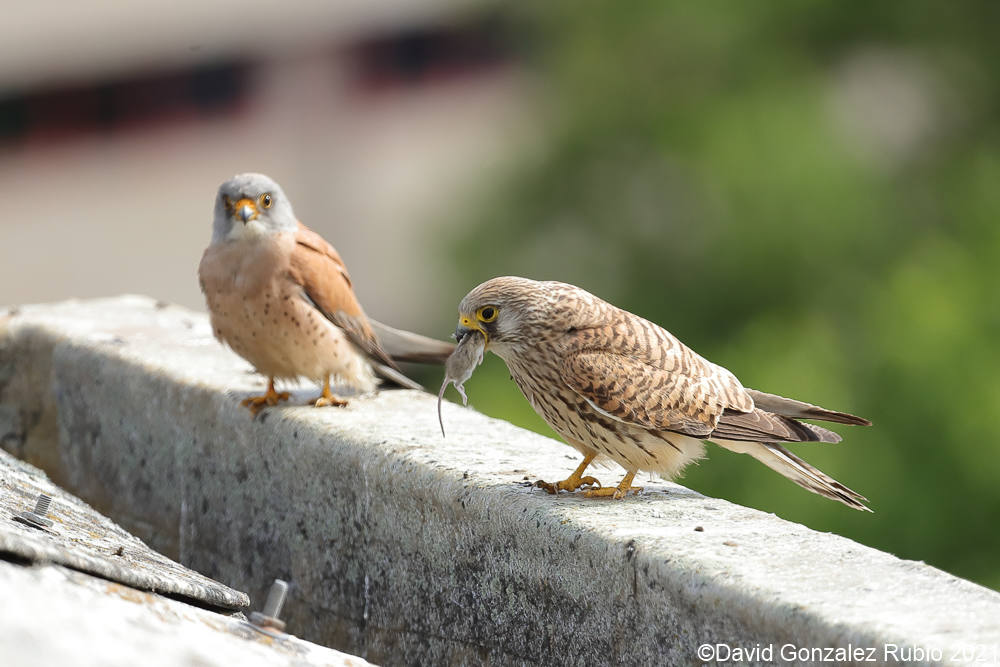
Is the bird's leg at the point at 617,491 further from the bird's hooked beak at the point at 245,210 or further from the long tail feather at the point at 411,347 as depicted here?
the bird's hooked beak at the point at 245,210

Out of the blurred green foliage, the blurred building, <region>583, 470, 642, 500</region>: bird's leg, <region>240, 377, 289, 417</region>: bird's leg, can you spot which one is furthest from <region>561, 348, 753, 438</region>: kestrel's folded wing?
the blurred building

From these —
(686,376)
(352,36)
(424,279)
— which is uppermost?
(352,36)

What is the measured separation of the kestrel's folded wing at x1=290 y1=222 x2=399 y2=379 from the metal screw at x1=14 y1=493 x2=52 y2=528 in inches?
62.9

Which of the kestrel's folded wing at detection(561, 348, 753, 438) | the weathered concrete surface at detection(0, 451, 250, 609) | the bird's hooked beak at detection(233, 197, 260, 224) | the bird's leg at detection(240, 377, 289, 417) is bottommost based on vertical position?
the weathered concrete surface at detection(0, 451, 250, 609)

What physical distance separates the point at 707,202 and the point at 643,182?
879mm

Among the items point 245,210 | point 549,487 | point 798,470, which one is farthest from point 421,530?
point 245,210

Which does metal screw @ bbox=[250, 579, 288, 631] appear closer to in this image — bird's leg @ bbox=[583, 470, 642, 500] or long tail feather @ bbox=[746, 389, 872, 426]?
bird's leg @ bbox=[583, 470, 642, 500]

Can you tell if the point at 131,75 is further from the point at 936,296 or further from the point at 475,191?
the point at 936,296

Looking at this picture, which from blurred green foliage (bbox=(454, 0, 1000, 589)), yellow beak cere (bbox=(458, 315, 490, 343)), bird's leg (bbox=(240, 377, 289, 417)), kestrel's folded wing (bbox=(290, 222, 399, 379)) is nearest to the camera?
yellow beak cere (bbox=(458, 315, 490, 343))

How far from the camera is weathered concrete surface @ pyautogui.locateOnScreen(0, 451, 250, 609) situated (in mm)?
2232

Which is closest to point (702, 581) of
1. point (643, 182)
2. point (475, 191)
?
point (643, 182)

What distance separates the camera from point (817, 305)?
37.6 ft

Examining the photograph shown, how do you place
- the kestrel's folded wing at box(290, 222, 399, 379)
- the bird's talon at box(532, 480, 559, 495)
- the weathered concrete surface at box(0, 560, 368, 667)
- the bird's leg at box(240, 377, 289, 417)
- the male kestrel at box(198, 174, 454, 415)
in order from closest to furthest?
the weathered concrete surface at box(0, 560, 368, 667), the bird's talon at box(532, 480, 559, 495), the bird's leg at box(240, 377, 289, 417), the male kestrel at box(198, 174, 454, 415), the kestrel's folded wing at box(290, 222, 399, 379)

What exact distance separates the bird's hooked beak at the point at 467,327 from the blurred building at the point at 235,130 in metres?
9.94
